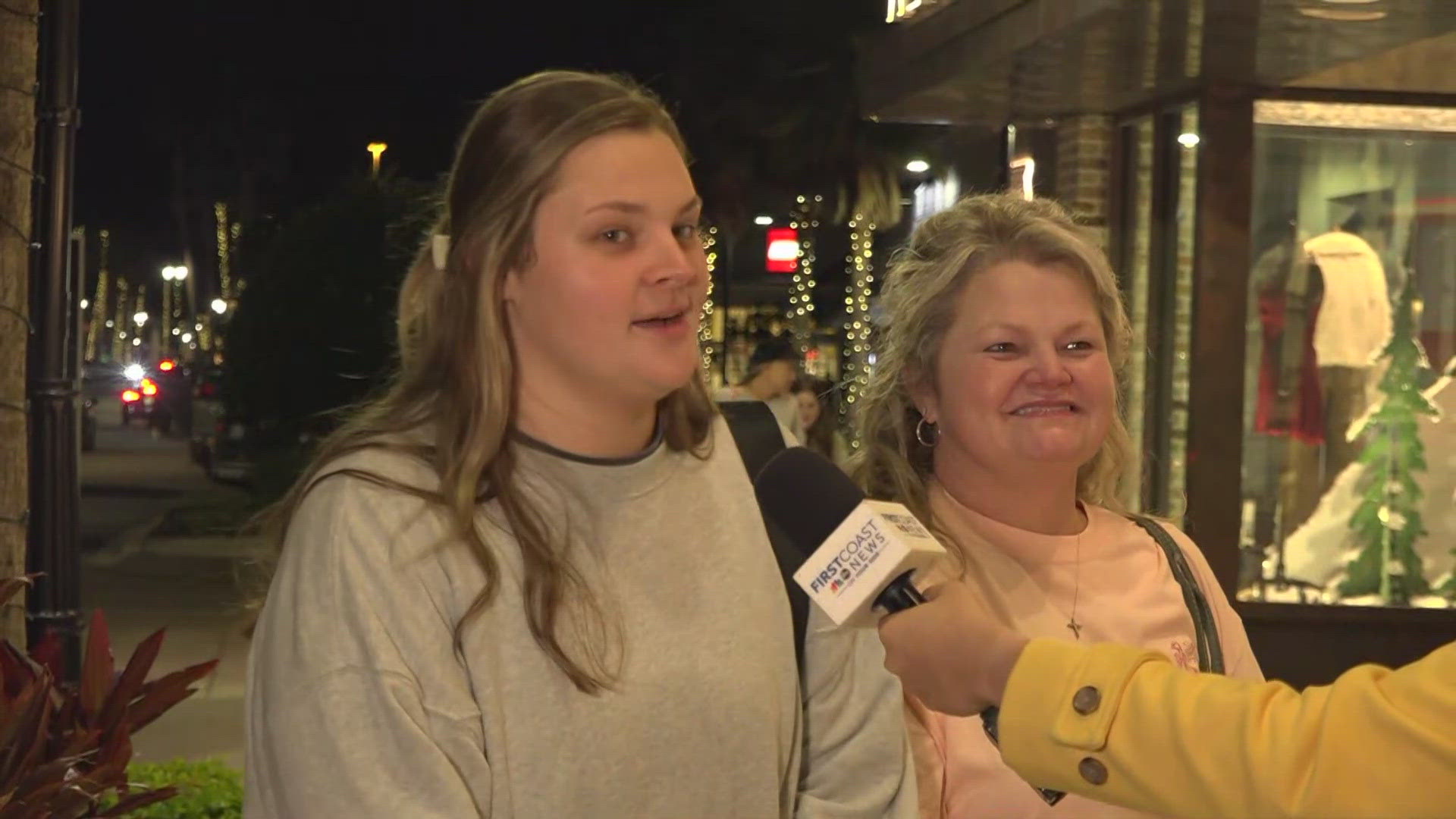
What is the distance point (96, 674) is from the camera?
404cm

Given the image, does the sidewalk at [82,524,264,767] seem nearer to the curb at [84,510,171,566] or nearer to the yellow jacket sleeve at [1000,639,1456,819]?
the curb at [84,510,171,566]

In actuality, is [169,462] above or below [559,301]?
below

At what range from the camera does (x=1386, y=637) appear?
9961mm

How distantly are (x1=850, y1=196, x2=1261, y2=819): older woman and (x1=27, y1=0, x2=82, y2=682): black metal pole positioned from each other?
9.77 feet

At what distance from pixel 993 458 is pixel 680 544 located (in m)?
0.75

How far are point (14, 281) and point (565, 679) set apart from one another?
329 centimetres

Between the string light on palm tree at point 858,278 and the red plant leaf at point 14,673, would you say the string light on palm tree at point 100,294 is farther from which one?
the red plant leaf at point 14,673

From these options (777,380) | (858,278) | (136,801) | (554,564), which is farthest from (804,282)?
(554,564)

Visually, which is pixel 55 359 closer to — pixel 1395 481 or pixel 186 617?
pixel 1395 481

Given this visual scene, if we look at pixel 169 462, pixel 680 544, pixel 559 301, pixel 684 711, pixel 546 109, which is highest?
pixel 546 109

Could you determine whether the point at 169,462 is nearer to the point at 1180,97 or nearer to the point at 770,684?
the point at 1180,97

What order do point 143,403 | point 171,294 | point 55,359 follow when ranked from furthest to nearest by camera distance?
point 171,294
point 143,403
point 55,359

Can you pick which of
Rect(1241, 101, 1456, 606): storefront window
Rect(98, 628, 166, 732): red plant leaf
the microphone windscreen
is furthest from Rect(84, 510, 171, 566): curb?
the microphone windscreen

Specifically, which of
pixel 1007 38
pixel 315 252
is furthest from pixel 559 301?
pixel 315 252
